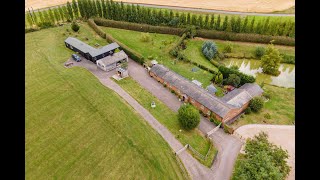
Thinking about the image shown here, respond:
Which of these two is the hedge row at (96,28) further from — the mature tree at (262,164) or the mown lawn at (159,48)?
the mature tree at (262,164)

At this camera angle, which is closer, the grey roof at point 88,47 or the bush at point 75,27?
the grey roof at point 88,47

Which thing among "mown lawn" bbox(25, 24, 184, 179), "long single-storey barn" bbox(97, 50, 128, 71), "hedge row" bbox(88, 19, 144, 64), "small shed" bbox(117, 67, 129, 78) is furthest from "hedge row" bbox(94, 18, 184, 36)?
"mown lawn" bbox(25, 24, 184, 179)

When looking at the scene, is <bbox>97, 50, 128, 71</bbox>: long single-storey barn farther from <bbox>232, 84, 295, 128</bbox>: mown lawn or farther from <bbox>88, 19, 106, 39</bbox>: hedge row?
<bbox>232, 84, 295, 128</bbox>: mown lawn

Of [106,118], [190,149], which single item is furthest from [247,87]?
[106,118]

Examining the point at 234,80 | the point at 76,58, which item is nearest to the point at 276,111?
the point at 234,80

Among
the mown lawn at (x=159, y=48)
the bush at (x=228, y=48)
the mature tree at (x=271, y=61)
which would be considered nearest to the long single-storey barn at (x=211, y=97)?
the mown lawn at (x=159, y=48)

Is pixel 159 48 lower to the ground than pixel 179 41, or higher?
lower

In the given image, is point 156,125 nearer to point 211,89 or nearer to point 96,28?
point 211,89

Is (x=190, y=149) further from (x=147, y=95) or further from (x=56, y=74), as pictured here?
(x=56, y=74)
